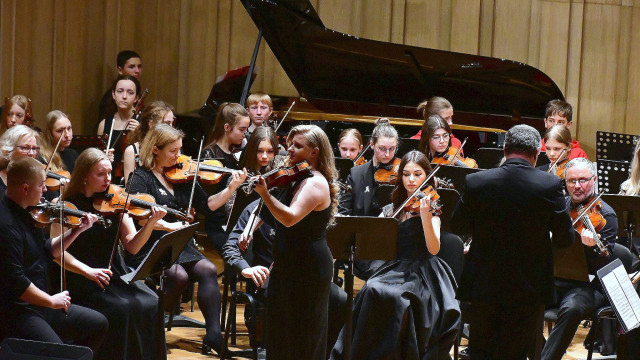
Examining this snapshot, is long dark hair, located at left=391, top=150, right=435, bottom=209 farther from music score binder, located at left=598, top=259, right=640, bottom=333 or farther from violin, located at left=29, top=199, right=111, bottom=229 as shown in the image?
violin, located at left=29, top=199, right=111, bottom=229

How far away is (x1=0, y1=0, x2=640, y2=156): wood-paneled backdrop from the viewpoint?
778 centimetres

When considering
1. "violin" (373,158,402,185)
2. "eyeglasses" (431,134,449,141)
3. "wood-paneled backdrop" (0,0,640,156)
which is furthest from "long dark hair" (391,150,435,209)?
"wood-paneled backdrop" (0,0,640,156)

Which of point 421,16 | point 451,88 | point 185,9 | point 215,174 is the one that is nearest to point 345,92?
point 451,88

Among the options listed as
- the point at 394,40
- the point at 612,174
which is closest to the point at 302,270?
the point at 612,174

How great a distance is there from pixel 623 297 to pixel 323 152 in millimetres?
1468

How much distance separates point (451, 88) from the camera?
279 inches

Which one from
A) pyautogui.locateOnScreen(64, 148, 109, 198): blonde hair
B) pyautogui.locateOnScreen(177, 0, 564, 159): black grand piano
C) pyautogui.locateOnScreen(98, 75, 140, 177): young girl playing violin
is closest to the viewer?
pyautogui.locateOnScreen(64, 148, 109, 198): blonde hair

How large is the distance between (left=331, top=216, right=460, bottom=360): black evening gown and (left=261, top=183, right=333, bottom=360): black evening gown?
0.79 meters

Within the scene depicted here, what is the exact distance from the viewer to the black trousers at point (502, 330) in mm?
3553

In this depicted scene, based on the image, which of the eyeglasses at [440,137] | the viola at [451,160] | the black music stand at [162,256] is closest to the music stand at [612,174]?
the viola at [451,160]

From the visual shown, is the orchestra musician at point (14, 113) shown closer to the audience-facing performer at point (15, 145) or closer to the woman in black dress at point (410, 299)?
the audience-facing performer at point (15, 145)

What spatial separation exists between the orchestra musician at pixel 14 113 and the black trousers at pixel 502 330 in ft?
10.8

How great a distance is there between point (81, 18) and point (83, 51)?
28 centimetres

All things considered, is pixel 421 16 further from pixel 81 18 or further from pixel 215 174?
pixel 215 174
